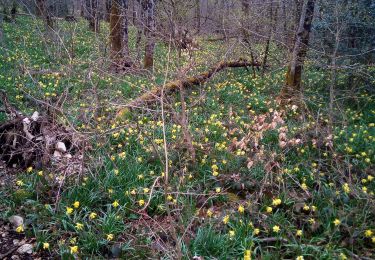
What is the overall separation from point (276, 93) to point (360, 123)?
231cm

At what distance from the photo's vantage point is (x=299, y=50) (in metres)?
7.43

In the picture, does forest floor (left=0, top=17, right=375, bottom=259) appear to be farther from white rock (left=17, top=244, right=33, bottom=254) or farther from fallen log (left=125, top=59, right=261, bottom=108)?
fallen log (left=125, top=59, right=261, bottom=108)

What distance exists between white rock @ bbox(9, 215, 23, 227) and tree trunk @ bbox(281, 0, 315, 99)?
17.1 ft

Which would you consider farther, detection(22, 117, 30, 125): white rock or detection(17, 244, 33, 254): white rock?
detection(22, 117, 30, 125): white rock

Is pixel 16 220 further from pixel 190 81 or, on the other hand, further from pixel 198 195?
pixel 190 81

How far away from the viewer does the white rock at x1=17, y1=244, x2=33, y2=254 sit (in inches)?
138

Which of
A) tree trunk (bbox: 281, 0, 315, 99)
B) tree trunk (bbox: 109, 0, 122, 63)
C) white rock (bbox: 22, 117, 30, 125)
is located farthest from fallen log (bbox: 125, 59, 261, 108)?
tree trunk (bbox: 109, 0, 122, 63)

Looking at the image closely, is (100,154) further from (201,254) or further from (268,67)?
(268,67)

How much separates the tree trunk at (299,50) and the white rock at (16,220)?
5204 millimetres

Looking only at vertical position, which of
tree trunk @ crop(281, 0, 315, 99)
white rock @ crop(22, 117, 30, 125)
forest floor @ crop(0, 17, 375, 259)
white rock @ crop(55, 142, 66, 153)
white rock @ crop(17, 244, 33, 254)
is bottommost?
white rock @ crop(17, 244, 33, 254)

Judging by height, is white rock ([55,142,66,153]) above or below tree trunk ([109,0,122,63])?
below

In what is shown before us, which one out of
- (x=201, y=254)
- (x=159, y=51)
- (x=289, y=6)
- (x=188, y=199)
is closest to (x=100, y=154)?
(x=188, y=199)

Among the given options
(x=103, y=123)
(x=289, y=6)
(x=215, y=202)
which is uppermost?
(x=289, y=6)

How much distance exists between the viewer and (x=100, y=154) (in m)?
4.94
